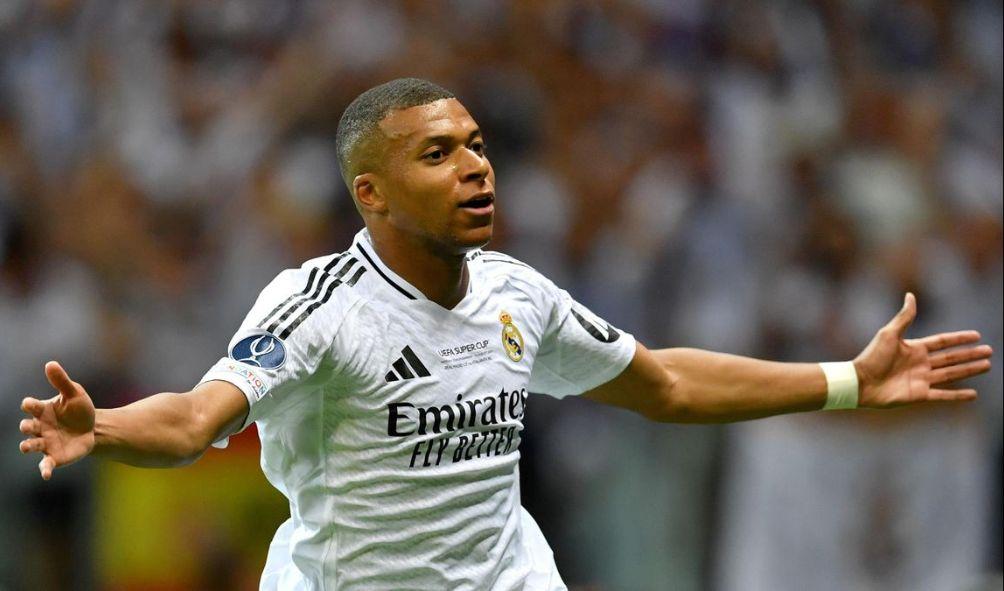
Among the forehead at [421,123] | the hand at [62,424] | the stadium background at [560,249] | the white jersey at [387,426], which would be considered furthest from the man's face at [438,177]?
the stadium background at [560,249]

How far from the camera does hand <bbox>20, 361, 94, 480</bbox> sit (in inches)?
117

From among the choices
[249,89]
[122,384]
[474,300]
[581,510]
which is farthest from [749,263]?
[474,300]

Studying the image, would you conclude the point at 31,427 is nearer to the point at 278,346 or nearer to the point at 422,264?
the point at 278,346

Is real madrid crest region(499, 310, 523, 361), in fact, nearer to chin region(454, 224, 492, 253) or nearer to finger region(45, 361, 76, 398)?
chin region(454, 224, 492, 253)

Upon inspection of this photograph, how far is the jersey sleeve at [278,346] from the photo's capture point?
138 inches

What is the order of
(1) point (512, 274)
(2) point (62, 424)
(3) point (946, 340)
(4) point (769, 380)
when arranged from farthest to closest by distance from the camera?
(3) point (946, 340), (4) point (769, 380), (1) point (512, 274), (2) point (62, 424)

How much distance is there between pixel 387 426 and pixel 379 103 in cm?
91

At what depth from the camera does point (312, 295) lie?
12.3 ft

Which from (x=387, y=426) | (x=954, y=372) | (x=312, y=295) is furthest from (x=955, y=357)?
(x=312, y=295)

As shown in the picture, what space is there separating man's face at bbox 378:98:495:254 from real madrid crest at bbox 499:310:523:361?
265mm

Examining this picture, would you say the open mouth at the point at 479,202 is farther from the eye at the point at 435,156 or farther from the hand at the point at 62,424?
the hand at the point at 62,424

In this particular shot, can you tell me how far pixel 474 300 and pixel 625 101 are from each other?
4593 millimetres

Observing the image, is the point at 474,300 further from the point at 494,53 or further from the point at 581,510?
the point at 494,53

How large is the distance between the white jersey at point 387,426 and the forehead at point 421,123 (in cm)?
34
